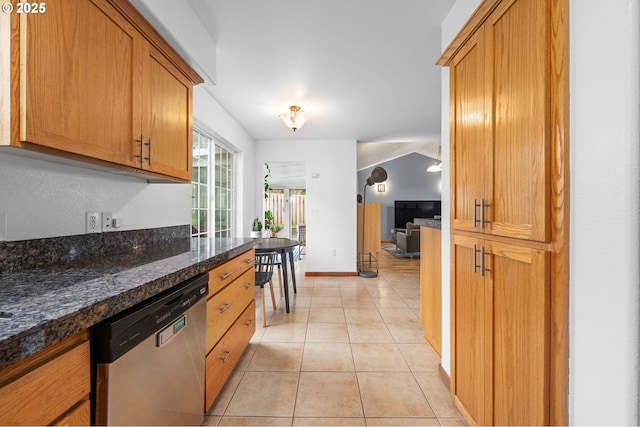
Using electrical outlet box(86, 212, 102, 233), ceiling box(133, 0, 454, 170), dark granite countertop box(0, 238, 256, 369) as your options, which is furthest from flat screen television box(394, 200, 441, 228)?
electrical outlet box(86, 212, 102, 233)

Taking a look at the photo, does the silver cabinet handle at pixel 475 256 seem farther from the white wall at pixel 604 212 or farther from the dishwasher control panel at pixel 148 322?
the dishwasher control panel at pixel 148 322

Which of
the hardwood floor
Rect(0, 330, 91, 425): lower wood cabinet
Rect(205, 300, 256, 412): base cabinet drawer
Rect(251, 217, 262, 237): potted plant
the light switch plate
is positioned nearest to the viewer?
Rect(0, 330, 91, 425): lower wood cabinet

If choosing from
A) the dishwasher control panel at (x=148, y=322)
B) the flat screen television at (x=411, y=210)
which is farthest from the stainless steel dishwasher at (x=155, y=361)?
the flat screen television at (x=411, y=210)

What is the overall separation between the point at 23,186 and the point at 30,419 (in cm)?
106

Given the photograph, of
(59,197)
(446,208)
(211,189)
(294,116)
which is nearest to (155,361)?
(59,197)

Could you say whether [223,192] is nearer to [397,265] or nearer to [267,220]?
[267,220]

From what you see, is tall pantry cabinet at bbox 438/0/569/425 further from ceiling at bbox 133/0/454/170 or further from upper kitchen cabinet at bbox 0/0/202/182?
upper kitchen cabinet at bbox 0/0/202/182

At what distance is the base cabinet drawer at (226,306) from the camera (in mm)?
1467

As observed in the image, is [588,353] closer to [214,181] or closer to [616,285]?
[616,285]

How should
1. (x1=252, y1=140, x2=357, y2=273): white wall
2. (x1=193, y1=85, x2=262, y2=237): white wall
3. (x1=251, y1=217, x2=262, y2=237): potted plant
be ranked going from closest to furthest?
1. (x1=193, y1=85, x2=262, y2=237): white wall
2. (x1=251, y1=217, x2=262, y2=237): potted plant
3. (x1=252, y1=140, x2=357, y2=273): white wall

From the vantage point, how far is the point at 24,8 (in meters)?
0.87

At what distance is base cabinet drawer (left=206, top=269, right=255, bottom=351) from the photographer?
4.81ft

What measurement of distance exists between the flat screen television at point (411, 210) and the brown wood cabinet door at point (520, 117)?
344 inches

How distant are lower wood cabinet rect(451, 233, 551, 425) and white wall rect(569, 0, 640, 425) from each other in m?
0.10
